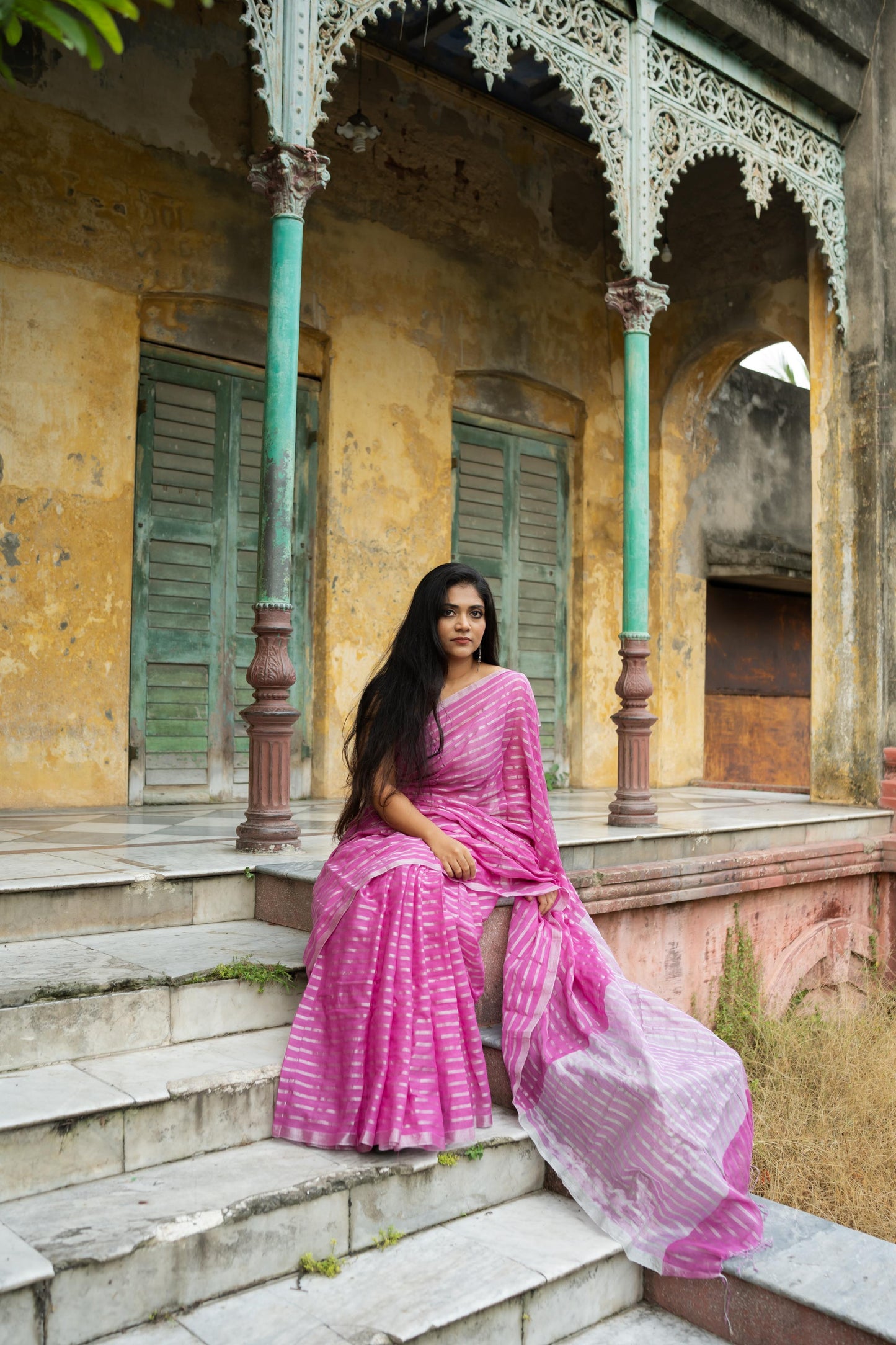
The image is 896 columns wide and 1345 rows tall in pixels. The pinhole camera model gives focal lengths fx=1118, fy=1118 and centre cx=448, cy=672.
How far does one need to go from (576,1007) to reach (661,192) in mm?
5256

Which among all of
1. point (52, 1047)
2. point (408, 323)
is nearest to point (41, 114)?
point (408, 323)

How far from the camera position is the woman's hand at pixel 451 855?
3.29 meters

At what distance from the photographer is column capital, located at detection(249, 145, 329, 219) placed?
499cm

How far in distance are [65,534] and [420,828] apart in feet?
13.5

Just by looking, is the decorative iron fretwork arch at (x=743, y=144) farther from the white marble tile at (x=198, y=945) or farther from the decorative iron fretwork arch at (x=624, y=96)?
the white marble tile at (x=198, y=945)

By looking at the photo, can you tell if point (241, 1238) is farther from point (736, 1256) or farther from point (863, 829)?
point (863, 829)

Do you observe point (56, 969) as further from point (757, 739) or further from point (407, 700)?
point (757, 739)

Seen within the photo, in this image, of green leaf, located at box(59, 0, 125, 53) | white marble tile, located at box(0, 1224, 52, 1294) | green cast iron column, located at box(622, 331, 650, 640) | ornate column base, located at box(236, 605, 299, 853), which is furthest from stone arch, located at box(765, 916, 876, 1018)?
green leaf, located at box(59, 0, 125, 53)

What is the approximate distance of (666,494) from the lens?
9.88 m

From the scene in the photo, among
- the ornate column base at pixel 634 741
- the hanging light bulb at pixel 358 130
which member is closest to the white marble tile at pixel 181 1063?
the ornate column base at pixel 634 741

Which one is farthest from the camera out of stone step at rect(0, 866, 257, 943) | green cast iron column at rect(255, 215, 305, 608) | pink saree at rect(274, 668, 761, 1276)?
green cast iron column at rect(255, 215, 305, 608)

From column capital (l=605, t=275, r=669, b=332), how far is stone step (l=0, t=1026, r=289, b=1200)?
495 centimetres

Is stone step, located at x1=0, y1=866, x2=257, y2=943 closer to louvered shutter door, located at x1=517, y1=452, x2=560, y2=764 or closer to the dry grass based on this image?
the dry grass

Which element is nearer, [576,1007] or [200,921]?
[576,1007]
